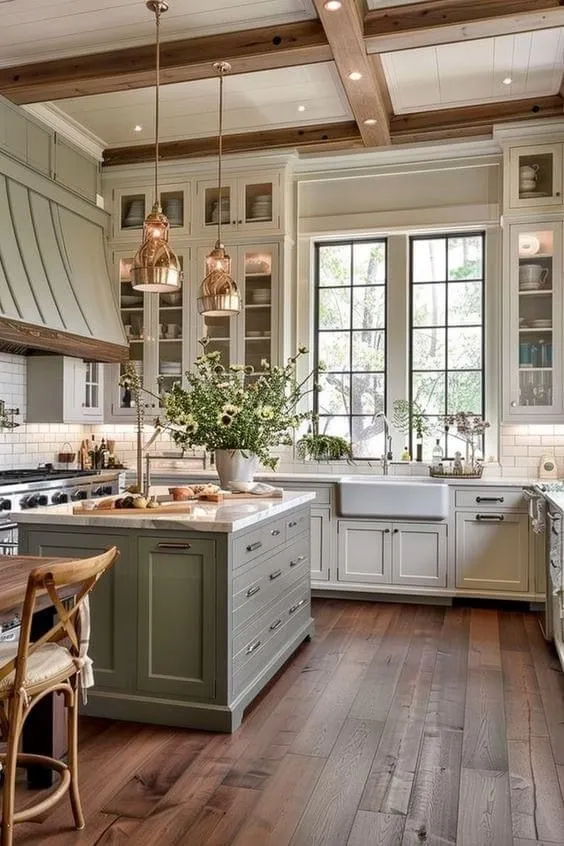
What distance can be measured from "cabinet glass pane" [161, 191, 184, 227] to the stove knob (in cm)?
255

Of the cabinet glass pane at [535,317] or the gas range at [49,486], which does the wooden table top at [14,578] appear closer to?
the gas range at [49,486]

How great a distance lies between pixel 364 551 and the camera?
5.36m

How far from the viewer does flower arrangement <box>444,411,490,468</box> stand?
17.9ft

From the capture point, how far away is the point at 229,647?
3014 millimetres

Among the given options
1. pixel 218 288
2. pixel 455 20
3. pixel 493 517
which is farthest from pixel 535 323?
pixel 218 288

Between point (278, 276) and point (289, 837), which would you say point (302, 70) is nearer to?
point (278, 276)

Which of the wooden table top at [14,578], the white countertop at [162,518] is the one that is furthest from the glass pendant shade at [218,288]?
the wooden table top at [14,578]

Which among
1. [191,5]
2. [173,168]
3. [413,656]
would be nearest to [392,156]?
[173,168]

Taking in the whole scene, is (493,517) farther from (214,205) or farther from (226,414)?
(214,205)

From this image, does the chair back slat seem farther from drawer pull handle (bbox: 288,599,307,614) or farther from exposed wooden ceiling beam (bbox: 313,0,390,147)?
exposed wooden ceiling beam (bbox: 313,0,390,147)

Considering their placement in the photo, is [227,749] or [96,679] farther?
[96,679]

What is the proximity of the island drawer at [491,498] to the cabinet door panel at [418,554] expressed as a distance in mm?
250

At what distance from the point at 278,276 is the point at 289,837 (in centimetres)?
438

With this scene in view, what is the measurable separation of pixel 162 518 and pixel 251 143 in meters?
3.82
